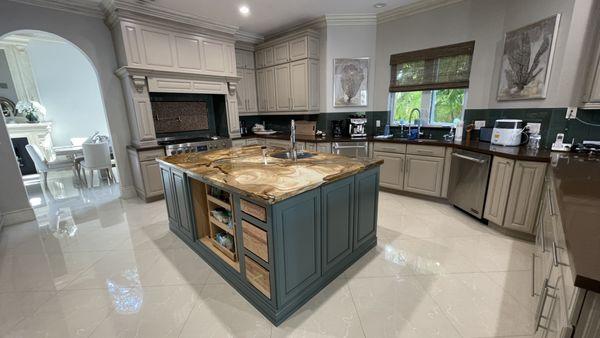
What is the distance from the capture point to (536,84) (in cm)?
273

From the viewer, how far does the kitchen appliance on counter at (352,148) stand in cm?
402

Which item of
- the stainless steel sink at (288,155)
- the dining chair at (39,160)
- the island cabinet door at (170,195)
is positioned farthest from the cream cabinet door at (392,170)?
the dining chair at (39,160)

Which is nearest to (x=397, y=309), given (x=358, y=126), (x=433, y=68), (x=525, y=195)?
(x=525, y=195)

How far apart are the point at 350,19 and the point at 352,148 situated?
6.97 feet

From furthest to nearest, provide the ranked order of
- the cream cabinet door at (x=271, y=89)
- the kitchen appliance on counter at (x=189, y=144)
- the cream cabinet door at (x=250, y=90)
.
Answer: the cream cabinet door at (x=250, y=90)
the cream cabinet door at (x=271, y=89)
the kitchen appliance on counter at (x=189, y=144)

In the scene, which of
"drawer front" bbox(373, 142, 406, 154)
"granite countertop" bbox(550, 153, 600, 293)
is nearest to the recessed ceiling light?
"drawer front" bbox(373, 142, 406, 154)

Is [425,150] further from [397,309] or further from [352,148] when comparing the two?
[397,309]

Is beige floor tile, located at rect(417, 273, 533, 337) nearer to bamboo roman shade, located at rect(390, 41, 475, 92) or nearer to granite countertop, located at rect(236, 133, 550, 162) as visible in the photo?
granite countertop, located at rect(236, 133, 550, 162)

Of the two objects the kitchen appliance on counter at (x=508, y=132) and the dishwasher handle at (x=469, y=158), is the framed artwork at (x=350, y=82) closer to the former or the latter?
the dishwasher handle at (x=469, y=158)

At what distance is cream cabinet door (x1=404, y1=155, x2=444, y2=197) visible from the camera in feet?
11.4

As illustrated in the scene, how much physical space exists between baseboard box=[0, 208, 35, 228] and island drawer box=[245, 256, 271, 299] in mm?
3612

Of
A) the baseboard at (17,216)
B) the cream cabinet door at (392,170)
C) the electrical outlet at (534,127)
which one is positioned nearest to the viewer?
the electrical outlet at (534,127)

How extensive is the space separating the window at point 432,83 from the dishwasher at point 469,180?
3.17ft

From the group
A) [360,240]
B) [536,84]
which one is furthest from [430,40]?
[360,240]
